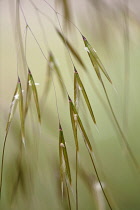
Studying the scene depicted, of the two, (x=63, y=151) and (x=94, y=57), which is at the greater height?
(x=94, y=57)

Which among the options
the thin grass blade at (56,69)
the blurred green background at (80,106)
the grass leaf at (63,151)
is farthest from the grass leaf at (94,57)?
the grass leaf at (63,151)

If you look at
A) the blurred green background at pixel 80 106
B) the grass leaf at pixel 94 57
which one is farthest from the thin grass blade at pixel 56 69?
the grass leaf at pixel 94 57

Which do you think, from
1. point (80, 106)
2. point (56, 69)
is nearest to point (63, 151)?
point (80, 106)

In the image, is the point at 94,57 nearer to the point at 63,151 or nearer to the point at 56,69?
the point at 56,69

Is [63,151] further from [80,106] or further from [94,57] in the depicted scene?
[94,57]

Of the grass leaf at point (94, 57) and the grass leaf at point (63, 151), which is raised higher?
the grass leaf at point (94, 57)

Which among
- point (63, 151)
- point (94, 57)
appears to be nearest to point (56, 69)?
point (94, 57)

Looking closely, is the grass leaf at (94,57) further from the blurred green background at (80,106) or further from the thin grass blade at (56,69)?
the thin grass blade at (56,69)

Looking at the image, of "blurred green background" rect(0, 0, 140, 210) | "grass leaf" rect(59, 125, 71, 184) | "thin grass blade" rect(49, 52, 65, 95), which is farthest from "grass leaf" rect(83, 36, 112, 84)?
"grass leaf" rect(59, 125, 71, 184)

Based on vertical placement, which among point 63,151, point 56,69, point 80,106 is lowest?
point 63,151
